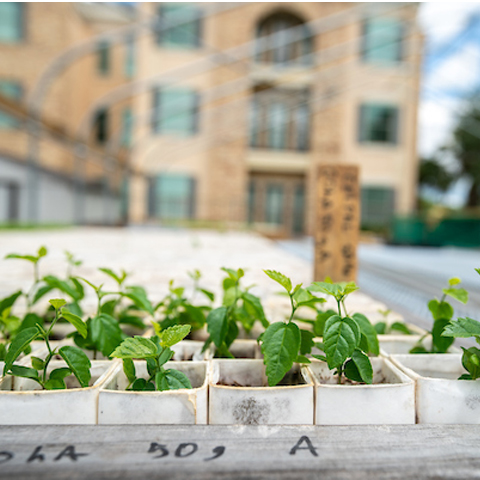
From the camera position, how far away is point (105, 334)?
4.04ft

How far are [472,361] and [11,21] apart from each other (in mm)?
15784

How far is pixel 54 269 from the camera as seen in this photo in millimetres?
3477

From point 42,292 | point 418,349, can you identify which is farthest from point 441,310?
point 42,292

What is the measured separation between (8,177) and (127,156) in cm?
281

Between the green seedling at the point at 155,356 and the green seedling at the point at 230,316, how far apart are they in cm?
20

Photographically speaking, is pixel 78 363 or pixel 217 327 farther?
pixel 217 327

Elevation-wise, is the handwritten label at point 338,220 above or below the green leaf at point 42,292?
above

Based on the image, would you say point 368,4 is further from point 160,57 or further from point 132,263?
point 160,57

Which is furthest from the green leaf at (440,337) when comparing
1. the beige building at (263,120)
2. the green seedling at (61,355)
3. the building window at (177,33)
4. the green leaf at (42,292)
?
the building window at (177,33)

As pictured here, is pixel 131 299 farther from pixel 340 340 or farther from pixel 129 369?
pixel 340 340

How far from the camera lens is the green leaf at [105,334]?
121cm

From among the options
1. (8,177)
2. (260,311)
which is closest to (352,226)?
(260,311)

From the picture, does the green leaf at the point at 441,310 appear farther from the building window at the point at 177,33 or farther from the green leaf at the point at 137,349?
the building window at the point at 177,33

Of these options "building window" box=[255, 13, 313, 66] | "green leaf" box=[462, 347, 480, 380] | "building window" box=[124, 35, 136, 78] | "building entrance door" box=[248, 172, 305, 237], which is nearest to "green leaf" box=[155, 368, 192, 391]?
"green leaf" box=[462, 347, 480, 380]
